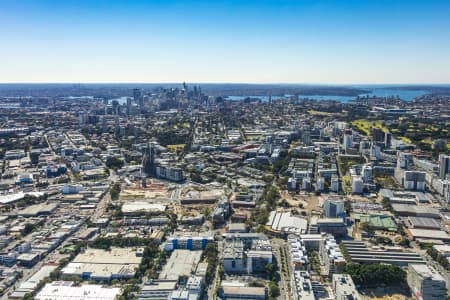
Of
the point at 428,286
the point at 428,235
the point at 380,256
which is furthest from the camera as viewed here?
the point at 428,235

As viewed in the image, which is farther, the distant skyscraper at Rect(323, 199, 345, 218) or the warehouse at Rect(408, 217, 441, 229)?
the distant skyscraper at Rect(323, 199, 345, 218)

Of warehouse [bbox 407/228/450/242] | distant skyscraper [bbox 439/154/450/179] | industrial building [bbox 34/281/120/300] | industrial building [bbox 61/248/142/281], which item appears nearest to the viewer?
industrial building [bbox 34/281/120/300]

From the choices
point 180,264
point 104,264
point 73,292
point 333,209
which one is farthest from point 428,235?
point 73,292

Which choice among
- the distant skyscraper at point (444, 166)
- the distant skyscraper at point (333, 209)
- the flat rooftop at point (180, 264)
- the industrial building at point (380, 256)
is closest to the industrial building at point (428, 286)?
the industrial building at point (380, 256)

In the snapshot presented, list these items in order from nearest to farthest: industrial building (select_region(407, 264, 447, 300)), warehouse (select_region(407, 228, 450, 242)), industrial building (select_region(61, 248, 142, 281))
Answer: industrial building (select_region(407, 264, 447, 300))
industrial building (select_region(61, 248, 142, 281))
warehouse (select_region(407, 228, 450, 242))

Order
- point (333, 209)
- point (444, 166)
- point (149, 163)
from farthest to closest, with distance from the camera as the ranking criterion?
point (149, 163)
point (444, 166)
point (333, 209)

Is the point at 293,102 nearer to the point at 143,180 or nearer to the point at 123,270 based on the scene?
the point at 143,180

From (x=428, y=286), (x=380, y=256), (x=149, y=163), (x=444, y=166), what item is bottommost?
(x=380, y=256)

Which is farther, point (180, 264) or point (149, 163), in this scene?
point (149, 163)

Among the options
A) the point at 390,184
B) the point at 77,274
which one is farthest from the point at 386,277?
the point at 390,184

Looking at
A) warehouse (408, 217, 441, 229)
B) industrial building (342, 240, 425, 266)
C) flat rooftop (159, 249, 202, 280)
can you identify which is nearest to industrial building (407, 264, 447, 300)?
industrial building (342, 240, 425, 266)

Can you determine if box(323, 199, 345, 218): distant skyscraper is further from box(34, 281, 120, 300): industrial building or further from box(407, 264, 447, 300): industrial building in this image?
box(34, 281, 120, 300): industrial building

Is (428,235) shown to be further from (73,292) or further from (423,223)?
(73,292)
